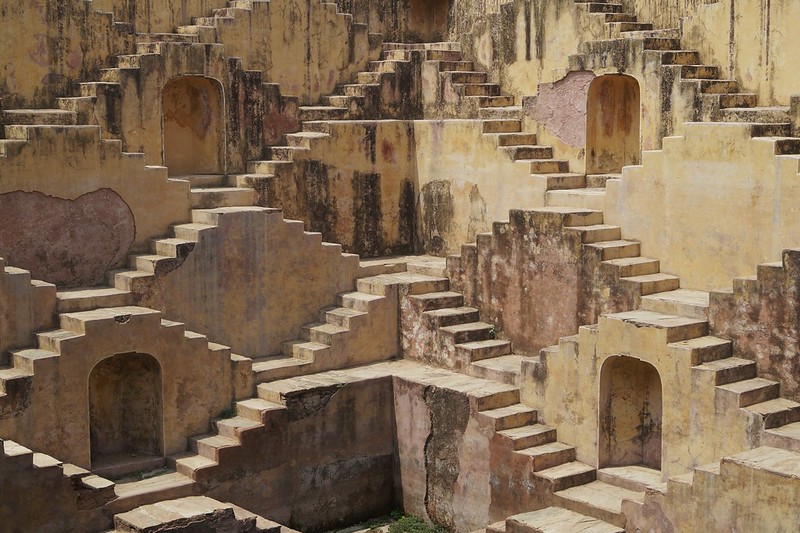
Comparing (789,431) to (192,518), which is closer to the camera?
(789,431)

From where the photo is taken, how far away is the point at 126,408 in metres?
16.2

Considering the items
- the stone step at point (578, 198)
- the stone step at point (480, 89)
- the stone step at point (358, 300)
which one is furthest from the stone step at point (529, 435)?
the stone step at point (480, 89)

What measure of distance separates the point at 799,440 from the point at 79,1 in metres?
10.4

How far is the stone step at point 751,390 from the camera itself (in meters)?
13.8

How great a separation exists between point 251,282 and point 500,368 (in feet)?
11.1

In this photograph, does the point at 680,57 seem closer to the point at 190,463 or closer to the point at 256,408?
the point at 256,408

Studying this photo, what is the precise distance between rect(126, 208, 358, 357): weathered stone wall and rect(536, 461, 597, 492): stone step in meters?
4.32

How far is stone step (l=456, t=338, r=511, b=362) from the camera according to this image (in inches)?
677

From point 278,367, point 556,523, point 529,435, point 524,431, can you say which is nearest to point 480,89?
point 278,367

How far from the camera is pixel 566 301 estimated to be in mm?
16406

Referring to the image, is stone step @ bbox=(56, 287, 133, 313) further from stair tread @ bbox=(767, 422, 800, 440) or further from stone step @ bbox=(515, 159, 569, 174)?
stair tread @ bbox=(767, 422, 800, 440)

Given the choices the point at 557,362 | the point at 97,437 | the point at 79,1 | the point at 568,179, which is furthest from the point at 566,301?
the point at 79,1

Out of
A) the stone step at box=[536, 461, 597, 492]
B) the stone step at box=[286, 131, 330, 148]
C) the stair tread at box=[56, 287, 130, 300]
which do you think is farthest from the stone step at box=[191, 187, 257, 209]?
the stone step at box=[536, 461, 597, 492]

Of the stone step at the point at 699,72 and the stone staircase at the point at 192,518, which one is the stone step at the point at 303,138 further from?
the stone staircase at the point at 192,518
